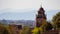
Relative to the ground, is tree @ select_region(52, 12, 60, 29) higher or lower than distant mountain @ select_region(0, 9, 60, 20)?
lower

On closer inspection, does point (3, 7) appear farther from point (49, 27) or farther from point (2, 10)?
point (49, 27)

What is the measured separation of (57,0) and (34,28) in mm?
1227

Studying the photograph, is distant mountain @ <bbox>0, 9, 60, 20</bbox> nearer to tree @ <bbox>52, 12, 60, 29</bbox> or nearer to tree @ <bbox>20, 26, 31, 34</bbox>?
tree @ <bbox>52, 12, 60, 29</bbox>

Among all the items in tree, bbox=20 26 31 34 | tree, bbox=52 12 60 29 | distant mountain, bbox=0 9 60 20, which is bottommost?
tree, bbox=20 26 31 34

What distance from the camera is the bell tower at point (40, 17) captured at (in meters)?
6.99

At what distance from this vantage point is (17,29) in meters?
6.38

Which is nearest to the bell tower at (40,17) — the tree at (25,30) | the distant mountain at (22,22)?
the distant mountain at (22,22)

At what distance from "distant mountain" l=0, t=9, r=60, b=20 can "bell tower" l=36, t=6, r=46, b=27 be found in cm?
17

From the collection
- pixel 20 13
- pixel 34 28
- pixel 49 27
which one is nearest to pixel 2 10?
pixel 20 13

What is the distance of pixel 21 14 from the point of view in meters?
7.13

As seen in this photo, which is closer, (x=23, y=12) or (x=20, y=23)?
(x=20, y=23)

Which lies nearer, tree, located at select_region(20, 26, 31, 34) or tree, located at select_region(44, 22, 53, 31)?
tree, located at select_region(20, 26, 31, 34)

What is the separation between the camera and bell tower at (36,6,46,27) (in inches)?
275

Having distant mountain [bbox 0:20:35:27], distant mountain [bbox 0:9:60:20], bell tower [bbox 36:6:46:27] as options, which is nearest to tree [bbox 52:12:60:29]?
distant mountain [bbox 0:9:60:20]
